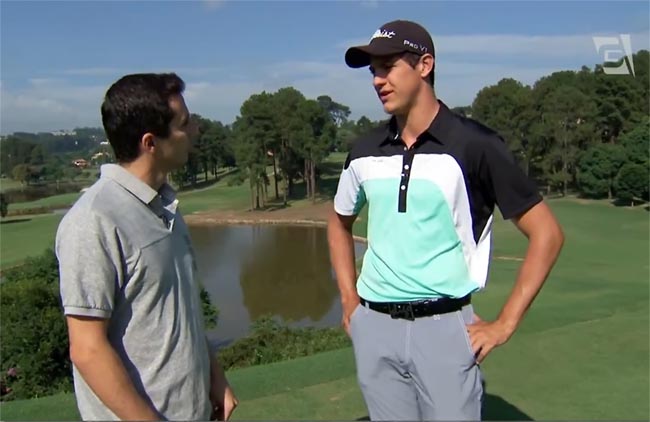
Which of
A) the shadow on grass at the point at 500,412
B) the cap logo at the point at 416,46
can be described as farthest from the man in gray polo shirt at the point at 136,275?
the shadow on grass at the point at 500,412

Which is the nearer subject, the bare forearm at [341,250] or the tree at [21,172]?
the bare forearm at [341,250]

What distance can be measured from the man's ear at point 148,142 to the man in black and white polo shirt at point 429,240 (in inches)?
35.1

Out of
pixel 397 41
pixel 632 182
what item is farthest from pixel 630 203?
pixel 397 41

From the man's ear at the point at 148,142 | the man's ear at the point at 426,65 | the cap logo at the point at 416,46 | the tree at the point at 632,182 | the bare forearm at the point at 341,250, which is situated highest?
the cap logo at the point at 416,46

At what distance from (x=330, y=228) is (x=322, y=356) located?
3.66 metres

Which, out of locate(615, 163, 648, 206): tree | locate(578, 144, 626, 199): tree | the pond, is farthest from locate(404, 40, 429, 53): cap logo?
locate(578, 144, 626, 199): tree

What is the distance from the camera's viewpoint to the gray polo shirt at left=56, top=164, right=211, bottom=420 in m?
1.83

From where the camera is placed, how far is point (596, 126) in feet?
153

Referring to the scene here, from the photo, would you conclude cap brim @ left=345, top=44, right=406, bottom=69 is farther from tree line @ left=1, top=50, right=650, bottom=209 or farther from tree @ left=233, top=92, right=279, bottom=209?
tree @ left=233, top=92, right=279, bottom=209

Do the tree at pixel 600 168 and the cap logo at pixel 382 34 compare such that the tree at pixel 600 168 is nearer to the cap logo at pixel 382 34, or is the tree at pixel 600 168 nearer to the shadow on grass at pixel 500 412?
the shadow on grass at pixel 500 412

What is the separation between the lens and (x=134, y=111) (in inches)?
78.8

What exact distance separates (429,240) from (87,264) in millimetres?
1188

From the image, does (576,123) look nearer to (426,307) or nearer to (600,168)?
(600,168)

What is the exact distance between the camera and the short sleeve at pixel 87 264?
1.82 meters
